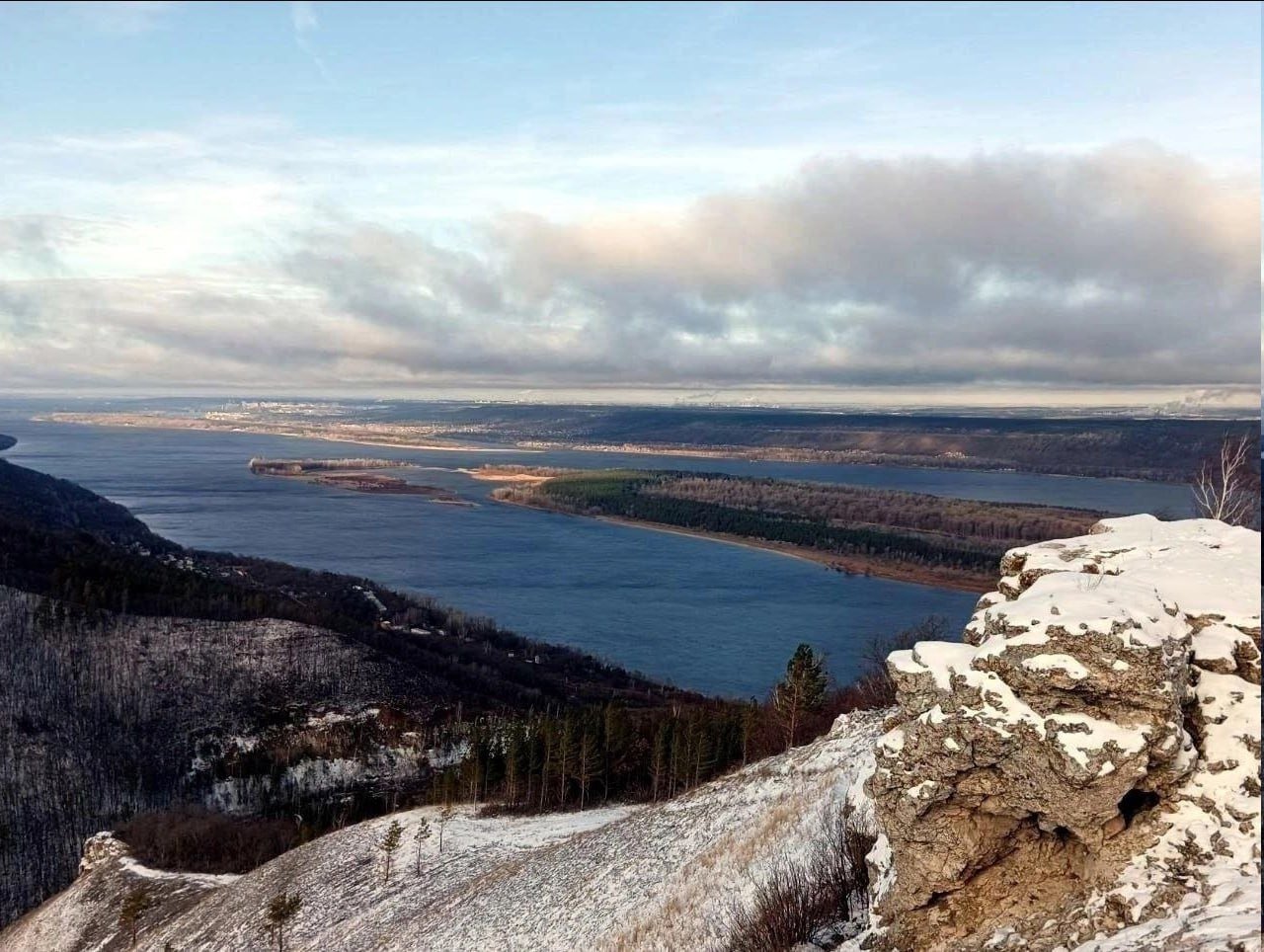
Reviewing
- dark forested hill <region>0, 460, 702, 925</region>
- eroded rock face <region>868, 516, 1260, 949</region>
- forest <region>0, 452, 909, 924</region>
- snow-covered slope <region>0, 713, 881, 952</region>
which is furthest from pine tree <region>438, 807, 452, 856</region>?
eroded rock face <region>868, 516, 1260, 949</region>

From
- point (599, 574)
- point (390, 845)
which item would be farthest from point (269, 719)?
point (599, 574)

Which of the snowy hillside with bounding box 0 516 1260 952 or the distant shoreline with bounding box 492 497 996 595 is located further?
the distant shoreline with bounding box 492 497 996 595

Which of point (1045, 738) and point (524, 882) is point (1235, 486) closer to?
point (1045, 738)

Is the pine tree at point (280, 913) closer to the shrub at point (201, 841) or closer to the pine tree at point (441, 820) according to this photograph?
the pine tree at point (441, 820)

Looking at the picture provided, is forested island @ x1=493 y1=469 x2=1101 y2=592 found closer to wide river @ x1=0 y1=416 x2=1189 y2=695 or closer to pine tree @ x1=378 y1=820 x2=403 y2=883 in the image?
wide river @ x1=0 y1=416 x2=1189 y2=695

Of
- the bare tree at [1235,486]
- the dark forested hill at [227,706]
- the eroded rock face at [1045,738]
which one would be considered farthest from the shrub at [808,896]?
the dark forested hill at [227,706]

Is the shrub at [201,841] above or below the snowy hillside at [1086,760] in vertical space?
below
